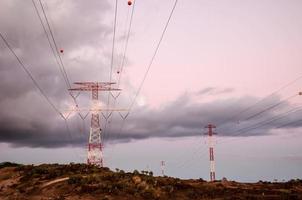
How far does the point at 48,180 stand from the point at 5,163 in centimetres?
1674

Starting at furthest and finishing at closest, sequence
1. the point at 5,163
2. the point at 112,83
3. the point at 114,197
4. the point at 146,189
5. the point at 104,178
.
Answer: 1. the point at 112,83
2. the point at 5,163
3. the point at 104,178
4. the point at 146,189
5. the point at 114,197

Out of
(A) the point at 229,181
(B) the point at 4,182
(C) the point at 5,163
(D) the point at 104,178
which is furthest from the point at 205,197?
(C) the point at 5,163

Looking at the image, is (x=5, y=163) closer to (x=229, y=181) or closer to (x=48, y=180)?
(x=48, y=180)

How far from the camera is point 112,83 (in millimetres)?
65812

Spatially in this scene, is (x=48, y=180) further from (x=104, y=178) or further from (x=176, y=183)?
(x=176, y=183)

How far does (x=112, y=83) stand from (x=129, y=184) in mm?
34733

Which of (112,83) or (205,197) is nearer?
(205,197)

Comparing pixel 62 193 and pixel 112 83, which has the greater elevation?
pixel 112 83

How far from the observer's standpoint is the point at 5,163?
50594 mm

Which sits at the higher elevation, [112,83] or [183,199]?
[112,83]

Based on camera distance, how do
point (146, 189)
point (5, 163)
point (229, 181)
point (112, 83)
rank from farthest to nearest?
point (112, 83), point (5, 163), point (229, 181), point (146, 189)

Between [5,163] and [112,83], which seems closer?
[5,163]

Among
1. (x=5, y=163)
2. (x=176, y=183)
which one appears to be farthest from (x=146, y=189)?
(x=5, y=163)

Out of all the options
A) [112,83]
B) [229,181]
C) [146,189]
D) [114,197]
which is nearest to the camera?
[114,197]
